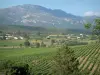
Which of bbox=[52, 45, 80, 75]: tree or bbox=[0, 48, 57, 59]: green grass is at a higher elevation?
bbox=[52, 45, 80, 75]: tree

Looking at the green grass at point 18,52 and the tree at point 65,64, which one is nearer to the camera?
the tree at point 65,64

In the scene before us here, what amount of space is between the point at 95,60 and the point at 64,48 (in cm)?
2434

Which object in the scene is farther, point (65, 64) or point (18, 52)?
point (18, 52)

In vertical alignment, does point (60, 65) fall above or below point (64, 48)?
below

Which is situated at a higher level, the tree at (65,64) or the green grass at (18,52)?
the tree at (65,64)

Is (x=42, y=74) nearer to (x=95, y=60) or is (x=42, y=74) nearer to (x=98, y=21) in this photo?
(x=95, y=60)

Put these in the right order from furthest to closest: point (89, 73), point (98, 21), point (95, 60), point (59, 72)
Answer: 1. point (98, 21)
2. point (95, 60)
3. point (89, 73)
4. point (59, 72)

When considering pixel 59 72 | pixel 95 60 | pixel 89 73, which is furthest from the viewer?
pixel 95 60

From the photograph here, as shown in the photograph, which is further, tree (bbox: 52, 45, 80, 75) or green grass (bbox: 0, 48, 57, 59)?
green grass (bbox: 0, 48, 57, 59)

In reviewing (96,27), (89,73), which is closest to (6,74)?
(89,73)

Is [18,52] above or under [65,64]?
under

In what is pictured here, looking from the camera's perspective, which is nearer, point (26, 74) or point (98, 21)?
point (26, 74)

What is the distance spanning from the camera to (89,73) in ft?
153

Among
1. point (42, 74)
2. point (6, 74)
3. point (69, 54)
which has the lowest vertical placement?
point (42, 74)
